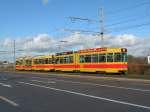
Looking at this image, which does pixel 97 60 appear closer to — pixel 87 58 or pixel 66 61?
pixel 87 58

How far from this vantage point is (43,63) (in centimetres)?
5906

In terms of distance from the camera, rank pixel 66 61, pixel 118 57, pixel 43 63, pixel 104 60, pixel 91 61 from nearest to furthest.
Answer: pixel 118 57 → pixel 104 60 → pixel 91 61 → pixel 66 61 → pixel 43 63

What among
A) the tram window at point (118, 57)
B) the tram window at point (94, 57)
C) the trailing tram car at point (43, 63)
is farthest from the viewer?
the trailing tram car at point (43, 63)

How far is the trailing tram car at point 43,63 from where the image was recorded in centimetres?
5499

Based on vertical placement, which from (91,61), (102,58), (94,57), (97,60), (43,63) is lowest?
(43,63)

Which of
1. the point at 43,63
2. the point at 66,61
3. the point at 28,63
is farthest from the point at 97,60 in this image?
the point at 28,63

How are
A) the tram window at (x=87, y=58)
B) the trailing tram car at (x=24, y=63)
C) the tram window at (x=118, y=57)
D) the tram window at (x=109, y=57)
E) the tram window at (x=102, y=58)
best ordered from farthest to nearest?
the trailing tram car at (x=24, y=63) < the tram window at (x=87, y=58) < the tram window at (x=102, y=58) < the tram window at (x=109, y=57) < the tram window at (x=118, y=57)

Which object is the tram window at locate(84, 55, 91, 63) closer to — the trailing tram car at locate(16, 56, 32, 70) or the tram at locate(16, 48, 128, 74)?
the tram at locate(16, 48, 128, 74)

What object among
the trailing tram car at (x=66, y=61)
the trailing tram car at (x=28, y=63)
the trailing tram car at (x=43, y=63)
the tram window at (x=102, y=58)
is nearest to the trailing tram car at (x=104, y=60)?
the tram window at (x=102, y=58)

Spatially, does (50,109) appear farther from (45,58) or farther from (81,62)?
(45,58)

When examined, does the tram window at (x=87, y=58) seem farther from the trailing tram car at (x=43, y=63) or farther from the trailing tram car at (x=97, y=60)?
the trailing tram car at (x=43, y=63)

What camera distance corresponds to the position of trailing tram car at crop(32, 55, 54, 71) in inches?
2165

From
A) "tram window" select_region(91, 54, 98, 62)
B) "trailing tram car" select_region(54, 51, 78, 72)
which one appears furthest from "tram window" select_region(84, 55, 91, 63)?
"trailing tram car" select_region(54, 51, 78, 72)

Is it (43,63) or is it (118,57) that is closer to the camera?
(118,57)
